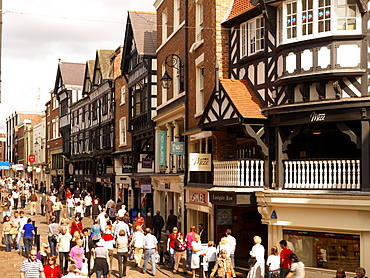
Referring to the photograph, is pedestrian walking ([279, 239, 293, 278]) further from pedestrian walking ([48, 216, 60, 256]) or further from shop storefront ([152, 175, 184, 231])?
shop storefront ([152, 175, 184, 231])

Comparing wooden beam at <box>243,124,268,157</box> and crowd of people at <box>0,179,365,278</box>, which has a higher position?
wooden beam at <box>243,124,268,157</box>

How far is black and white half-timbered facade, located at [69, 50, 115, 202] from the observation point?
4506 centimetres

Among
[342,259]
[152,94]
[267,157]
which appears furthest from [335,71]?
[152,94]

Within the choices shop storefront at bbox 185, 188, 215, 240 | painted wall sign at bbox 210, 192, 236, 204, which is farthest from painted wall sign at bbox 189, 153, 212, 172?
painted wall sign at bbox 210, 192, 236, 204

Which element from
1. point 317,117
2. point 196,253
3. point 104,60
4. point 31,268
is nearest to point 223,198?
point 196,253

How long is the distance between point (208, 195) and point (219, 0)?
741 cm

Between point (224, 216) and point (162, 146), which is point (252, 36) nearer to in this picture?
point (224, 216)

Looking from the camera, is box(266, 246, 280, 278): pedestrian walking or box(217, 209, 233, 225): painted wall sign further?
box(217, 209, 233, 225): painted wall sign

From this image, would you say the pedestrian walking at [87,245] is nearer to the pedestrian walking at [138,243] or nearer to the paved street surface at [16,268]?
the paved street surface at [16,268]

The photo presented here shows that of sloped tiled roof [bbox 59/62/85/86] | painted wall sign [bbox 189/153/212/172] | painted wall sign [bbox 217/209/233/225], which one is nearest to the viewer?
painted wall sign [bbox 217/209/233/225]

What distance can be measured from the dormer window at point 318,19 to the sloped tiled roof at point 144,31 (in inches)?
682

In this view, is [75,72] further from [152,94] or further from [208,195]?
[208,195]

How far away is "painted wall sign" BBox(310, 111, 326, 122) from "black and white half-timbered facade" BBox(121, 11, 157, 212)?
1659cm

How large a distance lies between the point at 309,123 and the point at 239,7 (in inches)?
228
